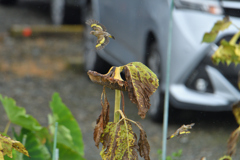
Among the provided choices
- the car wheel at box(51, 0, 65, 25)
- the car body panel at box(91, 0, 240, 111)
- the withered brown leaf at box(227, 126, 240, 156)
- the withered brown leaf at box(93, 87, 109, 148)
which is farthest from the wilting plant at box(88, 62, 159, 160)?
the car wheel at box(51, 0, 65, 25)

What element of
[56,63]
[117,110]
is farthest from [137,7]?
[56,63]

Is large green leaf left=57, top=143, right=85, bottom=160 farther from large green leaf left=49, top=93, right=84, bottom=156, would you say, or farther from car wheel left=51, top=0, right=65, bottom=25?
car wheel left=51, top=0, right=65, bottom=25

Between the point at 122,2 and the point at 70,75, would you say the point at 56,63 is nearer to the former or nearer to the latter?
the point at 70,75

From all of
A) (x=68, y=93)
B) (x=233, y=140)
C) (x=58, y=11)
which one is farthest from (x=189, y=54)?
(x=58, y=11)

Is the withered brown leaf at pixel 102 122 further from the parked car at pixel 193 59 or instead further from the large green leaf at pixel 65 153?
the parked car at pixel 193 59

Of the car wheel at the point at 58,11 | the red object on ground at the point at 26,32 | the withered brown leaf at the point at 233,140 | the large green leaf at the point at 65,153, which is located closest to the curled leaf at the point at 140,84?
the withered brown leaf at the point at 233,140

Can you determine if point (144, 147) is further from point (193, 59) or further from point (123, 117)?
point (193, 59)

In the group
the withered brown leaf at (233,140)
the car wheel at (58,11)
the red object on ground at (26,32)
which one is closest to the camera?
the withered brown leaf at (233,140)
